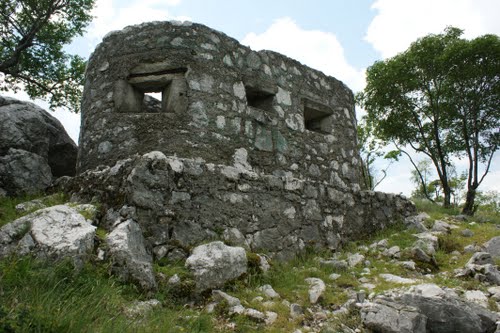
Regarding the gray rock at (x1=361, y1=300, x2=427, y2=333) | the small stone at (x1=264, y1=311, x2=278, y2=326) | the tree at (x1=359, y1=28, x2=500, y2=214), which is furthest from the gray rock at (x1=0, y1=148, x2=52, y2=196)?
the tree at (x1=359, y1=28, x2=500, y2=214)

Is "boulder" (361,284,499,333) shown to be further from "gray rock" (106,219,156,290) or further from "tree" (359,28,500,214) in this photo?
"tree" (359,28,500,214)

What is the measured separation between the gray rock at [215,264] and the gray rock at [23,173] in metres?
3.04

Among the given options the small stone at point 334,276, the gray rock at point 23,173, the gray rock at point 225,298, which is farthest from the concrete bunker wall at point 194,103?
the gray rock at point 225,298

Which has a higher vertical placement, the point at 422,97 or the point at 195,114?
the point at 422,97

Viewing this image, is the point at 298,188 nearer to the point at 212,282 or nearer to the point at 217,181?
the point at 217,181

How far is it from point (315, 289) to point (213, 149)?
95.7 inches

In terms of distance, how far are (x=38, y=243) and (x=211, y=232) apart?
64.6 inches

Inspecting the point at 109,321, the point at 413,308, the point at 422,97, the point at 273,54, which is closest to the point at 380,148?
the point at 422,97

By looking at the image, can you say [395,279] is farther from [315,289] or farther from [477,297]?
[315,289]

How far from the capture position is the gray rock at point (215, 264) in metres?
3.60

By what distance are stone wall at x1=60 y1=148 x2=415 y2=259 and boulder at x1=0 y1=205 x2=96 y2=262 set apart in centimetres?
37

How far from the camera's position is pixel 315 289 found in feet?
12.9

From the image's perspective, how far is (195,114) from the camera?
5.50m

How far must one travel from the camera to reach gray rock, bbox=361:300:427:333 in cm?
312
